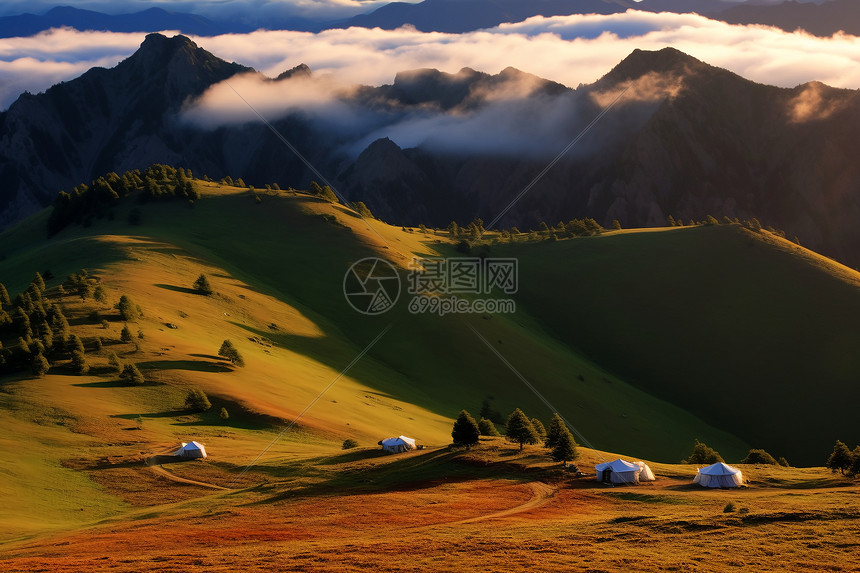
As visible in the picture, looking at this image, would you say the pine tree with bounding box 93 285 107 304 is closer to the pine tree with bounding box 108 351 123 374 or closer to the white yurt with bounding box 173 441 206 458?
the pine tree with bounding box 108 351 123 374

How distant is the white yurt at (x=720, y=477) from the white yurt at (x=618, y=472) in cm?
514

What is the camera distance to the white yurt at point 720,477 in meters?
64.2

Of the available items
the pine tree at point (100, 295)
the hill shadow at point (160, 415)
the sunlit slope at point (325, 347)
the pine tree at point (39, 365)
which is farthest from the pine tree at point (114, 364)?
the pine tree at point (100, 295)

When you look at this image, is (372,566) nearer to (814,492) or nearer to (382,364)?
(814,492)

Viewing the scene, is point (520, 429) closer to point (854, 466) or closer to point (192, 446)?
point (854, 466)

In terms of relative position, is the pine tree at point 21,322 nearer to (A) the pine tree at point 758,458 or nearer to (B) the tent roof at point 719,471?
(B) the tent roof at point 719,471

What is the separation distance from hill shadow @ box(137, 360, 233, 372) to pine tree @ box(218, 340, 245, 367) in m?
1.98

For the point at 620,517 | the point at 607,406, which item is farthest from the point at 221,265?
the point at 620,517

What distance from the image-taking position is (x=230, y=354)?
105m

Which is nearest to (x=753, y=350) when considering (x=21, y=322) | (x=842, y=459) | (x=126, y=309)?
(x=842, y=459)

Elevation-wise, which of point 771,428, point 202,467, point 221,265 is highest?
point 221,265

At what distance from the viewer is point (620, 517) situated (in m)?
52.5

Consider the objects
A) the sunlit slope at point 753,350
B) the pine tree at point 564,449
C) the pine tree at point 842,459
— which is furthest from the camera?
the sunlit slope at point 753,350

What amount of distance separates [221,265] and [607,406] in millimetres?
81602
